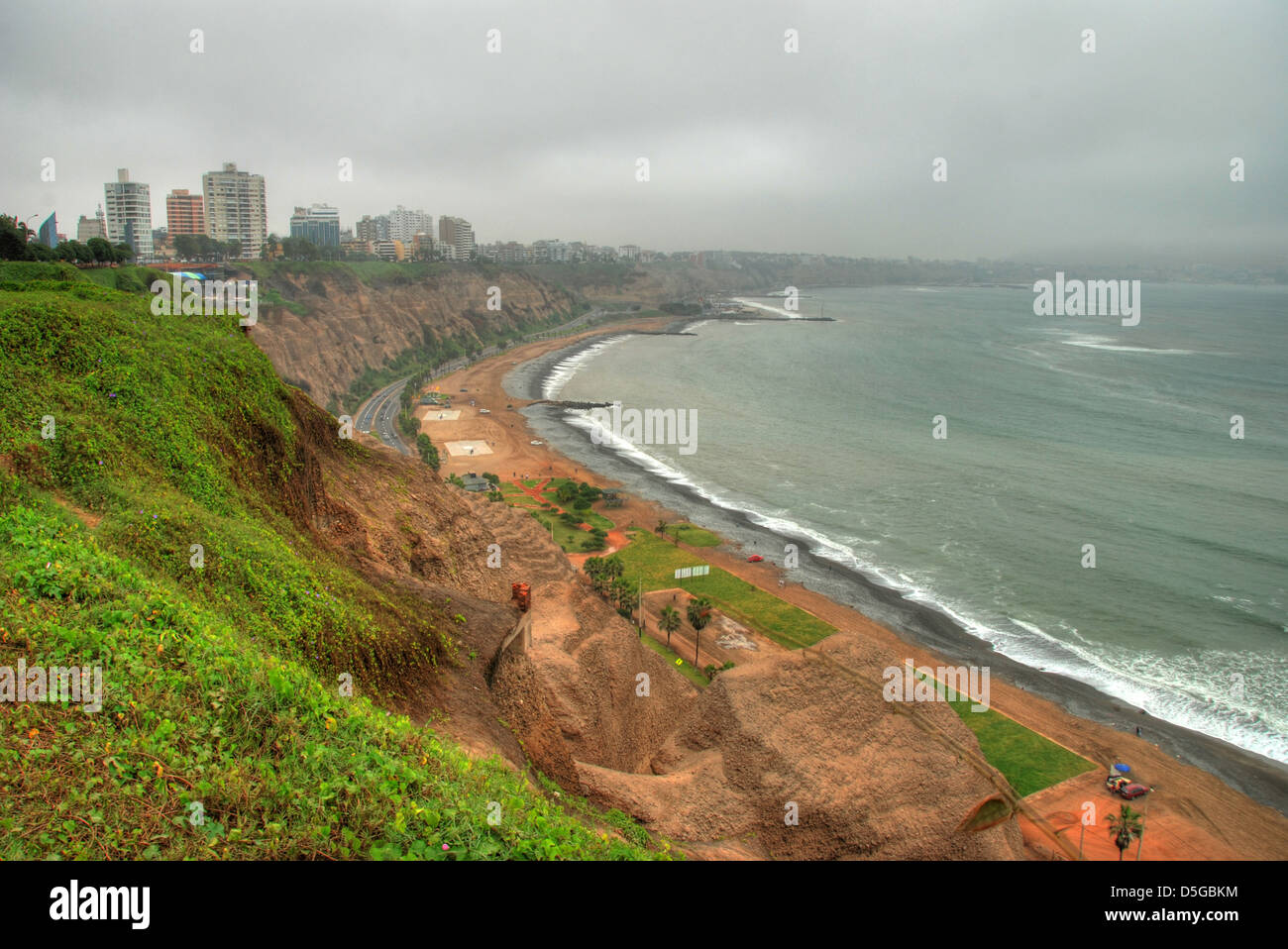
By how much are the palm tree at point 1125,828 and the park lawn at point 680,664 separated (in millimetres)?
15765

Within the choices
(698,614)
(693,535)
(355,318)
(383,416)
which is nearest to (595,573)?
(698,614)

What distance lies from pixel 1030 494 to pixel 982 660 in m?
28.7

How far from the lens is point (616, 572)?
1721 inches

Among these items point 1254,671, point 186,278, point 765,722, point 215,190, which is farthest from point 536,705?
point 215,190

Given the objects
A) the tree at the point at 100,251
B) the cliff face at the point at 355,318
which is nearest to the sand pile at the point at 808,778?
the cliff face at the point at 355,318

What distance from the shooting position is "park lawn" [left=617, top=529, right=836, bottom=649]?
40969mm

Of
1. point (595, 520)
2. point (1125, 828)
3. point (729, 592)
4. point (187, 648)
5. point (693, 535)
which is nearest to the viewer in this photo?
point (187, 648)

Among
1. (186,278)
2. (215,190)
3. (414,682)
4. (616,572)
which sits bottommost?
(616,572)

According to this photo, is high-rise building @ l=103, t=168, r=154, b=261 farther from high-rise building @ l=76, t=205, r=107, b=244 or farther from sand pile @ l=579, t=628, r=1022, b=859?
sand pile @ l=579, t=628, r=1022, b=859

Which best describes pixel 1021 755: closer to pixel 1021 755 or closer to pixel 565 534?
pixel 1021 755

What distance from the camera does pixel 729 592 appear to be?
45.3 meters

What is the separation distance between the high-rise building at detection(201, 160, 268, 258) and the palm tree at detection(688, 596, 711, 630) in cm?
15843
